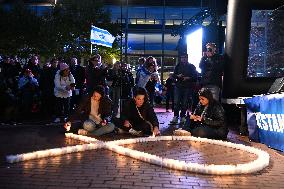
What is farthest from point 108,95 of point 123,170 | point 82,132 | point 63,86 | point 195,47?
point 195,47

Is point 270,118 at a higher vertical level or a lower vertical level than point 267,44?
lower

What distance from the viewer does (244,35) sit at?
445 inches

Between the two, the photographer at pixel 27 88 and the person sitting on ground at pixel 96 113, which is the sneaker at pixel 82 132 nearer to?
the person sitting on ground at pixel 96 113

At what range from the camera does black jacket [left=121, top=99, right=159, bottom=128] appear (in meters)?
9.30

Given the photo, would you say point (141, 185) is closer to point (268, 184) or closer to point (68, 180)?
point (68, 180)

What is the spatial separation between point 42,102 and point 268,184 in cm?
955

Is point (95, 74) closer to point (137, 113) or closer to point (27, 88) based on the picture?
point (27, 88)

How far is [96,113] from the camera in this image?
9.59 metres

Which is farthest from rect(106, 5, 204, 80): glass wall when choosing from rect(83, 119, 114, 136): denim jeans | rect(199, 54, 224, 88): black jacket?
rect(83, 119, 114, 136): denim jeans

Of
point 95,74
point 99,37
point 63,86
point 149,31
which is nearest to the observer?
point 63,86

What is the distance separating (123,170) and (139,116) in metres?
3.37

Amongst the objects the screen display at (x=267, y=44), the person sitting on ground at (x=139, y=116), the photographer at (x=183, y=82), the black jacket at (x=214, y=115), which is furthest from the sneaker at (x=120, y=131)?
the screen display at (x=267, y=44)

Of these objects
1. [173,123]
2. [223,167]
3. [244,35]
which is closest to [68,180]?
[223,167]

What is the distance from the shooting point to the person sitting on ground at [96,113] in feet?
30.3
